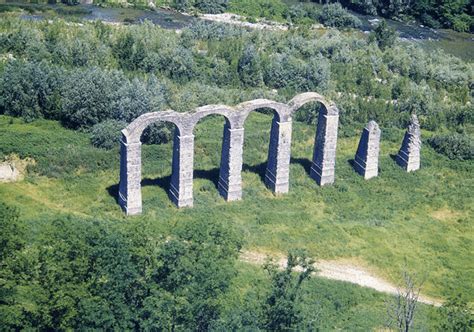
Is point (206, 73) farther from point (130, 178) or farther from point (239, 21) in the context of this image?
point (130, 178)

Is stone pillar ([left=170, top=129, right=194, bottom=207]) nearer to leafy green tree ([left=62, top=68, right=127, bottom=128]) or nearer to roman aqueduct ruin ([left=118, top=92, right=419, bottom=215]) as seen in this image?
roman aqueduct ruin ([left=118, top=92, right=419, bottom=215])

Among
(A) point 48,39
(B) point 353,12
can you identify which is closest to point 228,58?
(A) point 48,39

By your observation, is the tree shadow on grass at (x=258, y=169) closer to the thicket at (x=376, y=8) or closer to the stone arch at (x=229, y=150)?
the stone arch at (x=229, y=150)

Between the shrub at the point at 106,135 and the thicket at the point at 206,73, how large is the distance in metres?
1.98

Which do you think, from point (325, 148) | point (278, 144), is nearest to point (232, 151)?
point (278, 144)

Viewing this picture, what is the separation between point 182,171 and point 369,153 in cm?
1361

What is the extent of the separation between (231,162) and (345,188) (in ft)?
27.9

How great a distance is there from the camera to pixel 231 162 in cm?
4344

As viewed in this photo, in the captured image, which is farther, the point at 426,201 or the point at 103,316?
the point at 426,201

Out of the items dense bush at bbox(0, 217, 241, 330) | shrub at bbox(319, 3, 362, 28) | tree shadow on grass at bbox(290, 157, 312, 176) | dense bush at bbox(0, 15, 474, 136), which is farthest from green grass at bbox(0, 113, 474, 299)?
shrub at bbox(319, 3, 362, 28)

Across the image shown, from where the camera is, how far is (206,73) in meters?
65.9

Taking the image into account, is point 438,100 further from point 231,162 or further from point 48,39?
point 48,39

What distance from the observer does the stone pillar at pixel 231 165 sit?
4303 cm

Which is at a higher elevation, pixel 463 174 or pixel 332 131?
pixel 332 131
